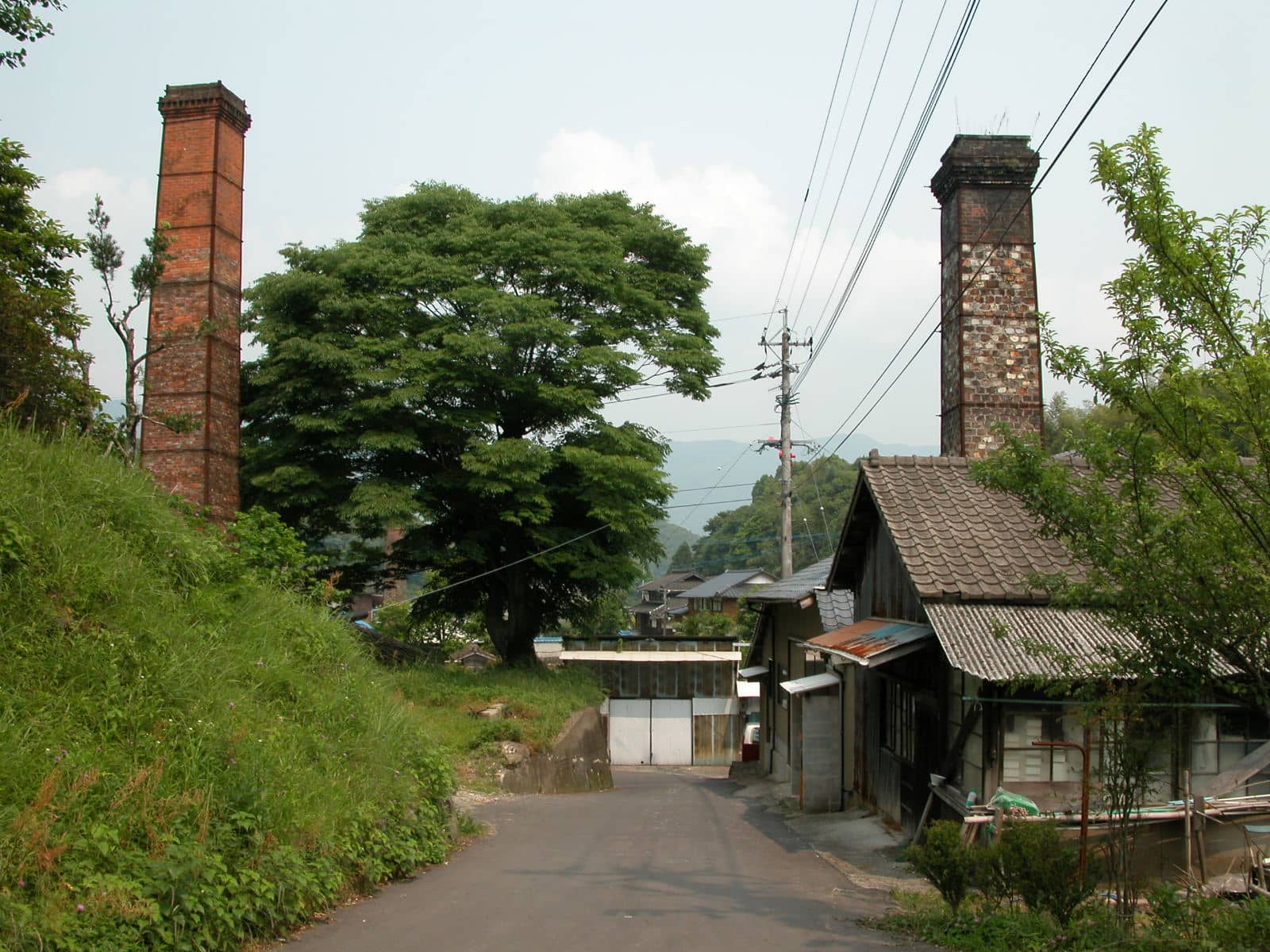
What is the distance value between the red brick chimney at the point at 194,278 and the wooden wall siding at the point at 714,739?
65.7 ft

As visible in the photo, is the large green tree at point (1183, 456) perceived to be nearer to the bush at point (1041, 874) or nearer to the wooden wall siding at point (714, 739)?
the bush at point (1041, 874)

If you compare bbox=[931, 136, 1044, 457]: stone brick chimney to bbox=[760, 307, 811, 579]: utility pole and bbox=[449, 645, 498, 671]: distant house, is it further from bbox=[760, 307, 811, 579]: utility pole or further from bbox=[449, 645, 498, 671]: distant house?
bbox=[449, 645, 498, 671]: distant house

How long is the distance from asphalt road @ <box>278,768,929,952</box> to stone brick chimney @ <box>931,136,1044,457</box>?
21.7 ft

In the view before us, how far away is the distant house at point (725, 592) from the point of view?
62.3 metres

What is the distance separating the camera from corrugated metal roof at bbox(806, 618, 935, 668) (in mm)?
11617

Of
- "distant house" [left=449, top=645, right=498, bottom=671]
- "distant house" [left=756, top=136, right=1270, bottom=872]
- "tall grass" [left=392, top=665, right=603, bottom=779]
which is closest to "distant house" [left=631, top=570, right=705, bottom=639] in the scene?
"distant house" [left=449, top=645, right=498, bottom=671]

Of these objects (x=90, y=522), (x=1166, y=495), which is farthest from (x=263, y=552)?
(x=1166, y=495)

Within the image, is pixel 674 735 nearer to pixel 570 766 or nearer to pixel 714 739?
pixel 714 739

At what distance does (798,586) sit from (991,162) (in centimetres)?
1046

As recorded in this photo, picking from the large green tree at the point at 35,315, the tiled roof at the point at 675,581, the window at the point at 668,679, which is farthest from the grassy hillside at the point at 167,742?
the tiled roof at the point at 675,581

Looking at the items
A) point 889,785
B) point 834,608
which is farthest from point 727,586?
point 889,785

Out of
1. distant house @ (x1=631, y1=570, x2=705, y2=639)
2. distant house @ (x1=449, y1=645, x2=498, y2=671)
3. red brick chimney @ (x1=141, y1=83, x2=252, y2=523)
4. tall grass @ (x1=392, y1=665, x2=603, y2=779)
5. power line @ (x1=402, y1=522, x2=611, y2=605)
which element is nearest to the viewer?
red brick chimney @ (x1=141, y1=83, x2=252, y2=523)

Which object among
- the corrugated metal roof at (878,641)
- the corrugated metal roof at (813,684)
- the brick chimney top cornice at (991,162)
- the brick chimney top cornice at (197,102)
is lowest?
the corrugated metal roof at (813,684)

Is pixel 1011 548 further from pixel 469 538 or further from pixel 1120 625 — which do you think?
pixel 469 538
